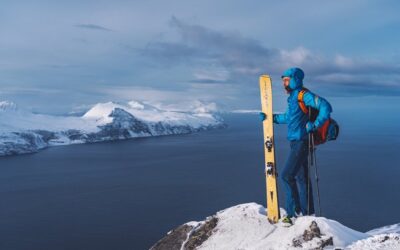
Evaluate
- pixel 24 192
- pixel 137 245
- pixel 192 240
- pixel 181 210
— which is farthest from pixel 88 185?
pixel 192 240

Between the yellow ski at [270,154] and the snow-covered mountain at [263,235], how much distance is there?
0.43 metres

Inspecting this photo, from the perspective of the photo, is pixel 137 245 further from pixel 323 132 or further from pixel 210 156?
pixel 210 156

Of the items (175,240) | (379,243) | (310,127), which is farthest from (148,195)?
(379,243)

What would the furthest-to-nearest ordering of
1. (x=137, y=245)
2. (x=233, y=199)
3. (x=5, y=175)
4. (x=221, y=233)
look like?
(x=5, y=175) < (x=233, y=199) < (x=137, y=245) < (x=221, y=233)

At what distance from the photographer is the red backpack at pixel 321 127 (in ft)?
37.0

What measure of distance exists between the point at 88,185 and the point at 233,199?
43845 millimetres

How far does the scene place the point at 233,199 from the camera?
249 ft

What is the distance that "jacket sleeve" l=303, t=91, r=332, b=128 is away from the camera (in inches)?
426

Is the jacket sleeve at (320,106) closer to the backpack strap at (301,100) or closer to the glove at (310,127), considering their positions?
the backpack strap at (301,100)

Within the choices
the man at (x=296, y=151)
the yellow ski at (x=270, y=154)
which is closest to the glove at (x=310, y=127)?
the man at (x=296, y=151)

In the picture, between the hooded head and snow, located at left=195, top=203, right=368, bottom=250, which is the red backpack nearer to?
the hooded head

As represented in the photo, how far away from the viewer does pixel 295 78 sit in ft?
38.8

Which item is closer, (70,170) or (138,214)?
(138,214)

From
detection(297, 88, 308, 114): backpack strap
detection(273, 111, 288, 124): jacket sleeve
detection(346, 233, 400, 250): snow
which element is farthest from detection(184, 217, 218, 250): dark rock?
detection(297, 88, 308, 114): backpack strap
